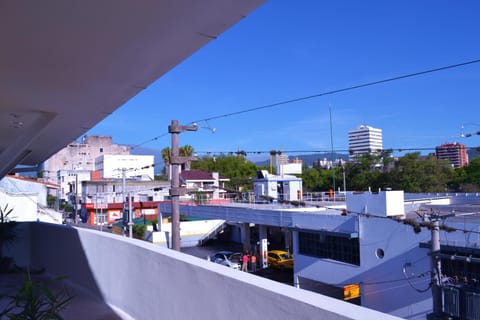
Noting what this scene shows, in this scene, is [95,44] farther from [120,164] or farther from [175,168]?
[120,164]

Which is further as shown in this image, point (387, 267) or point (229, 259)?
point (229, 259)

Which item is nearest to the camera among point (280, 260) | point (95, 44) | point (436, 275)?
point (95, 44)

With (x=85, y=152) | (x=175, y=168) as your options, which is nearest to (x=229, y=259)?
(x=175, y=168)

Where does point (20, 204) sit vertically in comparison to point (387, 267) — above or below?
above

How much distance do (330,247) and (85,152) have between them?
188ft

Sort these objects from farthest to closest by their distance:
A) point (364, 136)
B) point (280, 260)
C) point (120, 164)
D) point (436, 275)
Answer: point (364, 136) < point (120, 164) < point (280, 260) < point (436, 275)

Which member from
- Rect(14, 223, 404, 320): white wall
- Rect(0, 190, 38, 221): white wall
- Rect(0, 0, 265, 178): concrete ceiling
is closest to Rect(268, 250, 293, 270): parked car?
Rect(0, 190, 38, 221): white wall

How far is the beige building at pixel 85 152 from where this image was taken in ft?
219

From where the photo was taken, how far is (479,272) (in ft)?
40.8

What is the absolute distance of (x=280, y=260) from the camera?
80.9 ft

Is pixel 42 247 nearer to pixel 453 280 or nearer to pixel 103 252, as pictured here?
pixel 103 252

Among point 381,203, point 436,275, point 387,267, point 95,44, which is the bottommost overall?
point 387,267

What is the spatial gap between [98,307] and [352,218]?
13.0 metres

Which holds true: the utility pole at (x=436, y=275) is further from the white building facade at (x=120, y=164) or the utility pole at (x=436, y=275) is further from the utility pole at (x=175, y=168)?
the white building facade at (x=120, y=164)
